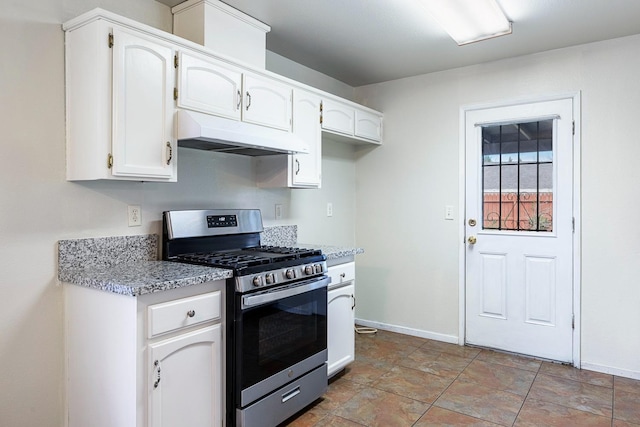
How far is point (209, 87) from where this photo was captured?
2258 millimetres

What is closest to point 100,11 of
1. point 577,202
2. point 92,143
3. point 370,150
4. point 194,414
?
point 92,143

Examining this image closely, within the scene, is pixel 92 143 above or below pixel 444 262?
above

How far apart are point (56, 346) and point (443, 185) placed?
2.97 meters

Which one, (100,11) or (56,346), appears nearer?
(100,11)

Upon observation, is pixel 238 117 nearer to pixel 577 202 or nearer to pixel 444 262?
pixel 444 262

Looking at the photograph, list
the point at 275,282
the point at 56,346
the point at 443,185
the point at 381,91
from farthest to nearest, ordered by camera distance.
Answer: the point at 381,91, the point at 443,185, the point at 275,282, the point at 56,346

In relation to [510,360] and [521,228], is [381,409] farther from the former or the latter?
[521,228]

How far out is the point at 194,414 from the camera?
1896 millimetres

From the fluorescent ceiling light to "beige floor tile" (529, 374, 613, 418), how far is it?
2.29 meters

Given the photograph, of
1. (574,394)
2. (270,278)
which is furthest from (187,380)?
(574,394)

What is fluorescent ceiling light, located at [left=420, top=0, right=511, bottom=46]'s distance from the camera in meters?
2.38

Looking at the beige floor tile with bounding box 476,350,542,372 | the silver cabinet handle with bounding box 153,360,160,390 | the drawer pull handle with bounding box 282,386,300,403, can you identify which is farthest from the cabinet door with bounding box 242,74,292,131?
the beige floor tile with bounding box 476,350,542,372

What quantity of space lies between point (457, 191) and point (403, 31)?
1.41 meters

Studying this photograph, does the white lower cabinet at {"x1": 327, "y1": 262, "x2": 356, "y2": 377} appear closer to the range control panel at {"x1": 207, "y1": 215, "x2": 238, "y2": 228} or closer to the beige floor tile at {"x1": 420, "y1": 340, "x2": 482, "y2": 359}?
the range control panel at {"x1": 207, "y1": 215, "x2": 238, "y2": 228}
